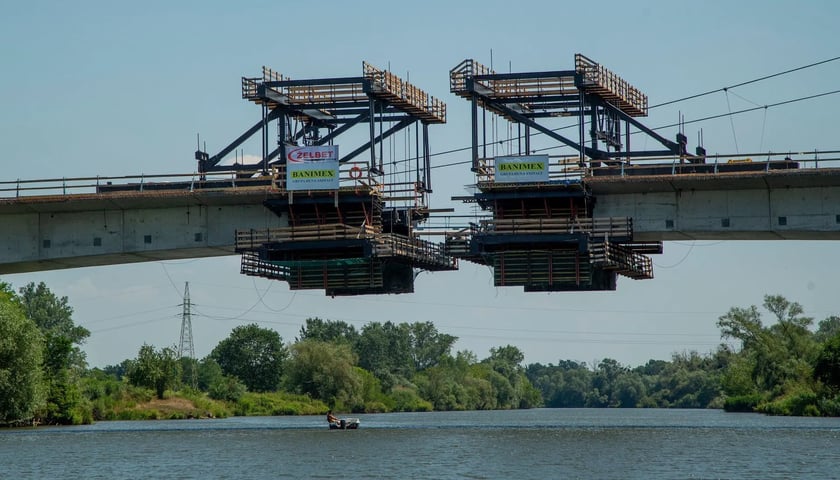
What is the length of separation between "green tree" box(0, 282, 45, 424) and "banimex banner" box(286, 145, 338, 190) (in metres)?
19.2

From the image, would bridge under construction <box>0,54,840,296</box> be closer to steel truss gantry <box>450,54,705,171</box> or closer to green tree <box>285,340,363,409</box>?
steel truss gantry <box>450,54,705,171</box>

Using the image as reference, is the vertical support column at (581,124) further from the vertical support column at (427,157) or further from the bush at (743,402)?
the bush at (743,402)

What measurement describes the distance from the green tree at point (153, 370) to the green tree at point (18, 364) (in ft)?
118

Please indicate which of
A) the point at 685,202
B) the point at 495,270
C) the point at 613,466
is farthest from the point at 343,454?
the point at 685,202

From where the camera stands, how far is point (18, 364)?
8175cm

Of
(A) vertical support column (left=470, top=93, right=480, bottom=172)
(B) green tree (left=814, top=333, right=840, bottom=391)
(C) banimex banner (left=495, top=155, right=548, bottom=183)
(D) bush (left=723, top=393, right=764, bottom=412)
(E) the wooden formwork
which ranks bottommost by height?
(D) bush (left=723, top=393, right=764, bottom=412)

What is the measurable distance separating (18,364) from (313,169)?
21874mm

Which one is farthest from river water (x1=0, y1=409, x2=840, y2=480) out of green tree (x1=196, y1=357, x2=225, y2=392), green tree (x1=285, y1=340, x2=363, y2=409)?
green tree (x1=196, y1=357, x2=225, y2=392)

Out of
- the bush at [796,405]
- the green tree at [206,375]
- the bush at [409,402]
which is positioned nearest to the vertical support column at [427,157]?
the bush at [796,405]

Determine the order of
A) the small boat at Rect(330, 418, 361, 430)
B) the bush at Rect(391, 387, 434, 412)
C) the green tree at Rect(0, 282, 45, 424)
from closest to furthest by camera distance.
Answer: the green tree at Rect(0, 282, 45, 424)
the small boat at Rect(330, 418, 361, 430)
the bush at Rect(391, 387, 434, 412)

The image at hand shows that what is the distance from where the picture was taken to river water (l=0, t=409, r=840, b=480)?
53938 millimetres

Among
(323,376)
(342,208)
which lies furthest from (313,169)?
(323,376)

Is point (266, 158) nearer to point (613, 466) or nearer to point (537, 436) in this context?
point (537, 436)

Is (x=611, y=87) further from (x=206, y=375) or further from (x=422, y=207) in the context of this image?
(x=206, y=375)
